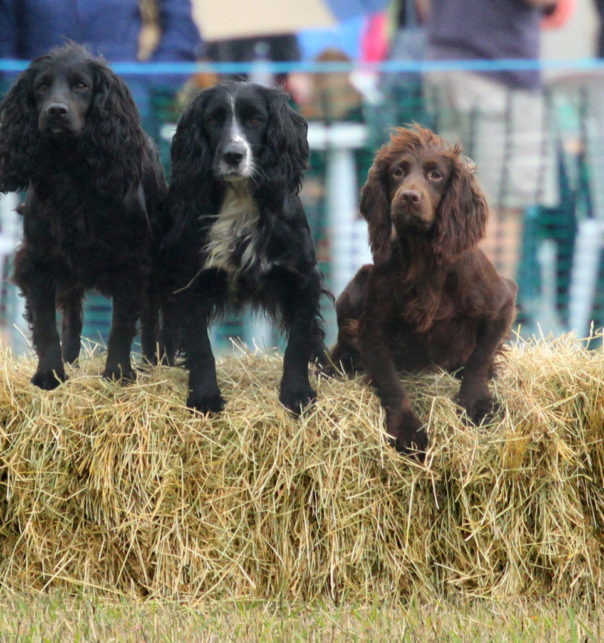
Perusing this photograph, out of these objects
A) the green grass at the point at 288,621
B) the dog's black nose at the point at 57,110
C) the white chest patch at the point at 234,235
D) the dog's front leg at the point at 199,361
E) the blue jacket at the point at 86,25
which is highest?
the blue jacket at the point at 86,25

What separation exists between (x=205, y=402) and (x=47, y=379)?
557mm

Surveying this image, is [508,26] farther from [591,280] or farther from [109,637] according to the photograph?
[109,637]

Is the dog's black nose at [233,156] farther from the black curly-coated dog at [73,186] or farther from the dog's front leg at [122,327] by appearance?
the dog's front leg at [122,327]

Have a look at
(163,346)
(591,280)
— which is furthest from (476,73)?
(163,346)

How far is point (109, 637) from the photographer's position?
2.68 metres

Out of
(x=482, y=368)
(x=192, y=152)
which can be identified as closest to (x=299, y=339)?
(x=482, y=368)

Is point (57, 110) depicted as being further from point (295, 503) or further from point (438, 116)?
point (438, 116)

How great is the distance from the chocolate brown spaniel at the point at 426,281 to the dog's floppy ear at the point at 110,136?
81 centimetres

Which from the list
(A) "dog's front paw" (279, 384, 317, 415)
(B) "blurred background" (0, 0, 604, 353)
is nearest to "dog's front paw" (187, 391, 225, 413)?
(A) "dog's front paw" (279, 384, 317, 415)

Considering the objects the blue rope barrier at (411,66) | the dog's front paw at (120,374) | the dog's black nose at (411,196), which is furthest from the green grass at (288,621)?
the blue rope barrier at (411,66)

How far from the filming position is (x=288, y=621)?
281 centimetres

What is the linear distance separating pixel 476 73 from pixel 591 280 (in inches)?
56.6

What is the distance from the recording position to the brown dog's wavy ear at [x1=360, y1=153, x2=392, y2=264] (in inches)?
129

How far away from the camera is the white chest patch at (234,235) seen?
3268 mm
